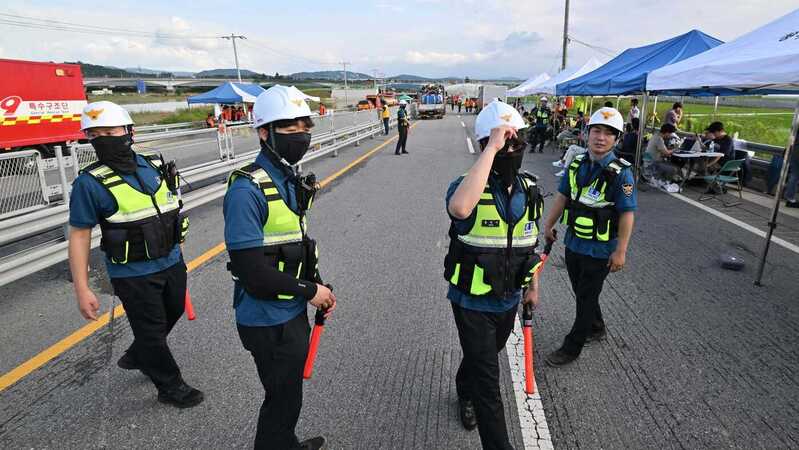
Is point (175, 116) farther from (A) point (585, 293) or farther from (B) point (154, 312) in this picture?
(A) point (585, 293)

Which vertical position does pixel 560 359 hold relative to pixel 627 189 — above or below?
below

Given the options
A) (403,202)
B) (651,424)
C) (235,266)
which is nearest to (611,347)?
(651,424)

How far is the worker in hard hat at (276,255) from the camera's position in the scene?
75.4 inches

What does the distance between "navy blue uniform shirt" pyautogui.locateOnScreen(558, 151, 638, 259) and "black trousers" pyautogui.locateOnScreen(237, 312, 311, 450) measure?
2.22 m

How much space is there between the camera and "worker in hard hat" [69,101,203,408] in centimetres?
256

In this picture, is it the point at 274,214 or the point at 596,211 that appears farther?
the point at 596,211

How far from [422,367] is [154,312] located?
1.91m

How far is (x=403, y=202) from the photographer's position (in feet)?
28.4

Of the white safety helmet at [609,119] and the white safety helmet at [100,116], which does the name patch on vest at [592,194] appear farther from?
the white safety helmet at [100,116]

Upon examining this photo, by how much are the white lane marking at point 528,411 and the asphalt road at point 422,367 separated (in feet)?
0.16

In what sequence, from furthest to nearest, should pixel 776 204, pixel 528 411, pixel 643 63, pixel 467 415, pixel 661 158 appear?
pixel 643 63 < pixel 661 158 < pixel 776 204 < pixel 528 411 < pixel 467 415

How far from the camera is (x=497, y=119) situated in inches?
81.4

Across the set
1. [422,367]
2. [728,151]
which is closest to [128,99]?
[728,151]

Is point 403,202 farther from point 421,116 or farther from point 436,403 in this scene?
point 421,116
